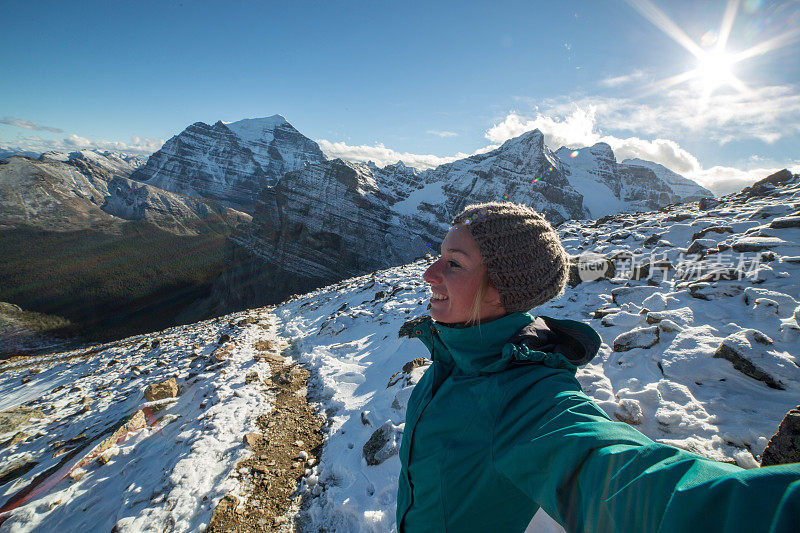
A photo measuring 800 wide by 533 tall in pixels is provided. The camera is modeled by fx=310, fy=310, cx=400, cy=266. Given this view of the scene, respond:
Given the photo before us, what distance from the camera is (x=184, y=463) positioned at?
5004mm

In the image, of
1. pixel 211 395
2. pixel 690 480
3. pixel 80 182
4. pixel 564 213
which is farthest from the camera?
pixel 80 182

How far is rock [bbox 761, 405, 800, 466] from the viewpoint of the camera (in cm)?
213

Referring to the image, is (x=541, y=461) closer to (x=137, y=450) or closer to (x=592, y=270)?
(x=137, y=450)

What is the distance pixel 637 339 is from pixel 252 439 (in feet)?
22.7

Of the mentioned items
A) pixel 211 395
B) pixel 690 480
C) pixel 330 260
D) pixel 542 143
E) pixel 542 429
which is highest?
pixel 542 143

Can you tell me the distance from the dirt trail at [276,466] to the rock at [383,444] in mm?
1109

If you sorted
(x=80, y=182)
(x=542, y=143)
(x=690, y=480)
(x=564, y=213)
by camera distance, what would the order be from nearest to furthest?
(x=690, y=480) < (x=564, y=213) < (x=542, y=143) < (x=80, y=182)

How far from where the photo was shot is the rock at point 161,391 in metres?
7.99

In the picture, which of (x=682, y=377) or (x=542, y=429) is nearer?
(x=542, y=429)

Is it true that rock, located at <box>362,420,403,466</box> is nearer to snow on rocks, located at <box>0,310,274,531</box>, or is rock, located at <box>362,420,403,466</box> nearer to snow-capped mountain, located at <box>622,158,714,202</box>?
snow on rocks, located at <box>0,310,274,531</box>

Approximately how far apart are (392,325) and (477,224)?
8.34 m

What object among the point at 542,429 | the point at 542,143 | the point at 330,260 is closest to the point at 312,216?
the point at 330,260

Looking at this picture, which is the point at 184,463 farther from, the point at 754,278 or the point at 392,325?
the point at 754,278

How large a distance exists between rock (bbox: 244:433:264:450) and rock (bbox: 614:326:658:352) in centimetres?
648
